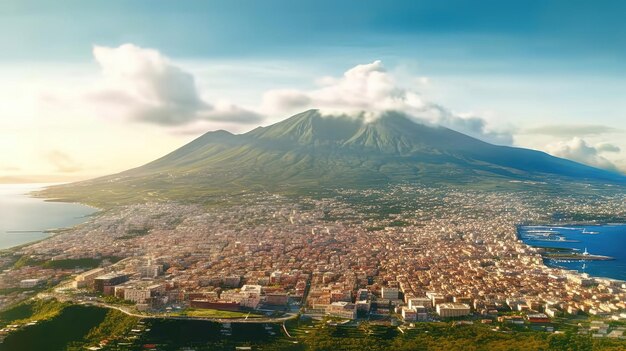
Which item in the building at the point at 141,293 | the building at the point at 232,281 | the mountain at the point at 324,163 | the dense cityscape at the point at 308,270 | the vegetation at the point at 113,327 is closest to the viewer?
the vegetation at the point at 113,327

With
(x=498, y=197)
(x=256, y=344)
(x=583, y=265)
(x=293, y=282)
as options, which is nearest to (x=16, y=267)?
(x=293, y=282)

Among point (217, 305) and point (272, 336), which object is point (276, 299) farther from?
point (272, 336)

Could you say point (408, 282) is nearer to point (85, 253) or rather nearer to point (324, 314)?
point (324, 314)

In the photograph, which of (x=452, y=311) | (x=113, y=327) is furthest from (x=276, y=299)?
(x=452, y=311)

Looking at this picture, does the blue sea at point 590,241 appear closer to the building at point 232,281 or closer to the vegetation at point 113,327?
the building at point 232,281

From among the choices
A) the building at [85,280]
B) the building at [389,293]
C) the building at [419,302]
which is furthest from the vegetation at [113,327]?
the building at [419,302]
